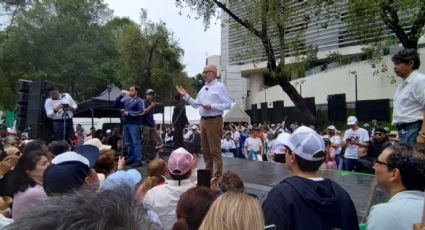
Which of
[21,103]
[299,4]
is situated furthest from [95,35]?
[21,103]

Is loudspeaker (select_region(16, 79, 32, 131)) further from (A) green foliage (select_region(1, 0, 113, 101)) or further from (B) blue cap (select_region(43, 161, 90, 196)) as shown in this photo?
(A) green foliage (select_region(1, 0, 113, 101))

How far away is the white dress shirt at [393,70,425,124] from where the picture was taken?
4.54 metres

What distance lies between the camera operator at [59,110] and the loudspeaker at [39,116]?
0.21 meters

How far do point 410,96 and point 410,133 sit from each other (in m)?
0.39

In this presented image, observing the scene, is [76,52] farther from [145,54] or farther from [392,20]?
[392,20]

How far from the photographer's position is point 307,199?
110 inches

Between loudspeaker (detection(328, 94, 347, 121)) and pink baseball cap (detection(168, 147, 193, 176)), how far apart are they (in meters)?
14.7

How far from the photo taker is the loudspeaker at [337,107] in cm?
1817

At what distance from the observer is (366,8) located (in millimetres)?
13844

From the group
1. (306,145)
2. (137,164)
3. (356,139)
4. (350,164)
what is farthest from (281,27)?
(306,145)

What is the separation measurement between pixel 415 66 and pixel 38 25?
3824 cm

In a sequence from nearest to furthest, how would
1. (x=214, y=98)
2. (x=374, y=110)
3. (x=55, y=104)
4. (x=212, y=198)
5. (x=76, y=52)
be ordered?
(x=212, y=198), (x=214, y=98), (x=55, y=104), (x=374, y=110), (x=76, y=52)

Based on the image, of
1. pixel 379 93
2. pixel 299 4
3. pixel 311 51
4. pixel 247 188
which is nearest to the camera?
pixel 247 188

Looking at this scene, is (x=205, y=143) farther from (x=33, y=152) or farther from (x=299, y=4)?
(x=299, y=4)
